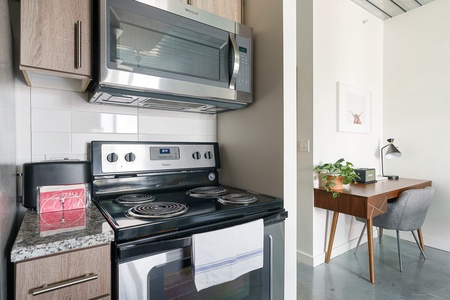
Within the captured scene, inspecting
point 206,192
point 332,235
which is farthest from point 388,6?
point 206,192

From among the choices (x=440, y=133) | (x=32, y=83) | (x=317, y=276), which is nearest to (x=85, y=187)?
(x=32, y=83)

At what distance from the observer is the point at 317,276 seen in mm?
2223

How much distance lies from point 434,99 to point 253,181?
2.69 m

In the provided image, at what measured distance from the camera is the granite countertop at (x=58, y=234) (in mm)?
678

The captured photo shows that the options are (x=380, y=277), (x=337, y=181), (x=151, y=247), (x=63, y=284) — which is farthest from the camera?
(x=337, y=181)

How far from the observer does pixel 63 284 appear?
71cm

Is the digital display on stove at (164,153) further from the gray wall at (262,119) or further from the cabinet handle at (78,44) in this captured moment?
the cabinet handle at (78,44)

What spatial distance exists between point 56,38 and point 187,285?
1057mm

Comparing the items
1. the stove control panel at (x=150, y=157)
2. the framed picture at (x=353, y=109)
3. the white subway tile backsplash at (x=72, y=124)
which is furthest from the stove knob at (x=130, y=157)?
the framed picture at (x=353, y=109)

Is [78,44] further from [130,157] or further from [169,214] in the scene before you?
[169,214]

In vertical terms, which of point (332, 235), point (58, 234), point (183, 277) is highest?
point (58, 234)

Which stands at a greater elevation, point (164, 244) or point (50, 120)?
point (50, 120)

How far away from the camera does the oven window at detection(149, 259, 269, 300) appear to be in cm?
85

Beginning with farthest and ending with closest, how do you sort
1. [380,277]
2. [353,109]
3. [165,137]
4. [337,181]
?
[353,109] → [337,181] → [380,277] → [165,137]
